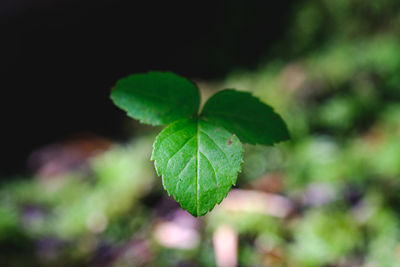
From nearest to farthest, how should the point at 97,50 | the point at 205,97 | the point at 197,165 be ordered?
the point at 197,165
the point at 205,97
the point at 97,50

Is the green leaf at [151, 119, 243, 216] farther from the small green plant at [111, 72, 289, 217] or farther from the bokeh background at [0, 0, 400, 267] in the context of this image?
the bokeh background at [0, 0, 400, 267]

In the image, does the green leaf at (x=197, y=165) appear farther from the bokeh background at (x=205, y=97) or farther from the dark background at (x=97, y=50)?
the dark background at (x=97, y=50)

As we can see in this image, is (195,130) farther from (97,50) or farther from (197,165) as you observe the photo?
(97,50)

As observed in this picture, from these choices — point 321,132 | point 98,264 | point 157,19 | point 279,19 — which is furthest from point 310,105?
point 157,19

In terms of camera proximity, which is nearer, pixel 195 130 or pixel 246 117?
pixel 195 130

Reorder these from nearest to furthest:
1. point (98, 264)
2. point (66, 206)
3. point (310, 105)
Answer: point (98, 264) → point (66, 206) → point (310, 105)

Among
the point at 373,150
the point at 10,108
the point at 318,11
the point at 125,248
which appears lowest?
the point at 10,108

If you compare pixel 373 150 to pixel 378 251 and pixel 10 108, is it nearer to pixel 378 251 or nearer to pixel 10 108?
pixel 378 251

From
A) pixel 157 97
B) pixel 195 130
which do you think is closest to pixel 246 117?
pixel 195 130
